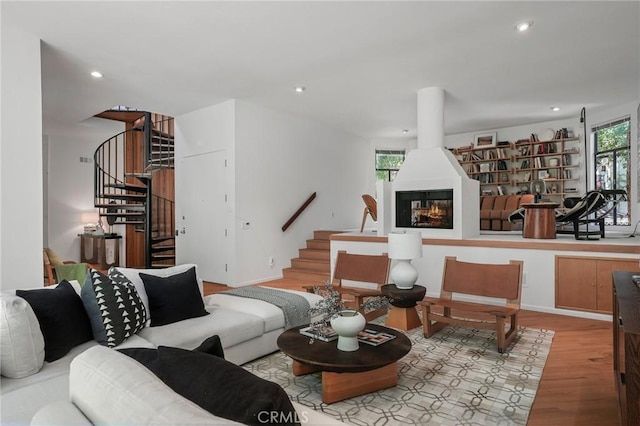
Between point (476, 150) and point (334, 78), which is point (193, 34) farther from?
point (476, 150)

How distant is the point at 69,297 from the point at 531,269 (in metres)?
4.66

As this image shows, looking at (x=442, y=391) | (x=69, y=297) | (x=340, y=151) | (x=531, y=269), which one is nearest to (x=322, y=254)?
(x=340, y=151)

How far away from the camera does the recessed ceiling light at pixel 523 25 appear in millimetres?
3516

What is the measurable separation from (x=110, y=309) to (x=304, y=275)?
13.8 feet

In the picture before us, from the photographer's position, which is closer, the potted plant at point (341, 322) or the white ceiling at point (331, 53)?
the potted plant at point (341, 322)

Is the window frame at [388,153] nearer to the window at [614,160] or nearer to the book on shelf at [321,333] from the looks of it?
the window at [614,160]

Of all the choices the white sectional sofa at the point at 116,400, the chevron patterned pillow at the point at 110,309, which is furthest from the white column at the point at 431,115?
the white sectional sofa at the point at 116,400

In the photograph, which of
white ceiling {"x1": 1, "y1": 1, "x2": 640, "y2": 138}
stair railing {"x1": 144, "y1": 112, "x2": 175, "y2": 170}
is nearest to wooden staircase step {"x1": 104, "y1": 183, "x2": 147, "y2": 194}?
stair railing {"x1": 144, "y1": 112, "x2": 175, "y2": 170}

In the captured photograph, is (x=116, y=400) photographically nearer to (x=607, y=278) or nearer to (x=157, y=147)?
(x=607, y=278)

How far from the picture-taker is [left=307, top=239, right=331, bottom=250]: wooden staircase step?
6.91 m

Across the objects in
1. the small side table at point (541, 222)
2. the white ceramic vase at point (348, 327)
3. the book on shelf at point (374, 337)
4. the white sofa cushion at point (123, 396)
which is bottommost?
the book on shelf at point (374, 337)

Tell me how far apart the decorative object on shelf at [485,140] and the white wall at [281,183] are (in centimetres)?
303

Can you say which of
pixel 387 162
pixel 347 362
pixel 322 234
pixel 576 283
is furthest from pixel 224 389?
pixel 387 162

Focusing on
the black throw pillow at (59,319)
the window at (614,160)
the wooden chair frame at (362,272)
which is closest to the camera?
the black throw pillow at (59,319)
